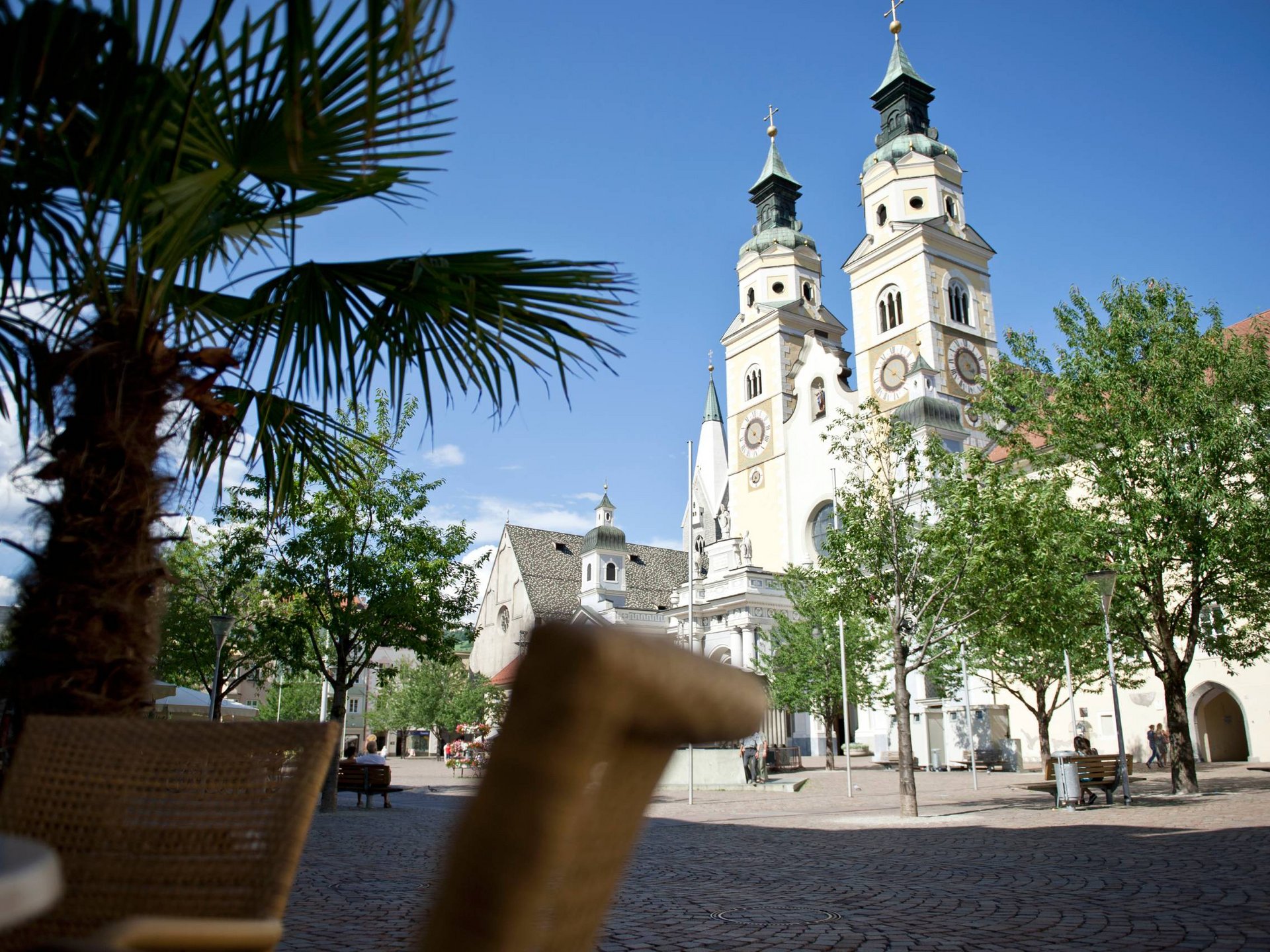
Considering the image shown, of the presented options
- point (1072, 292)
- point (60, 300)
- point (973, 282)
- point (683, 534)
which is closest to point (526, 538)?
point (683, 534)

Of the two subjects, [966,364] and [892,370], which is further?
[892,370]

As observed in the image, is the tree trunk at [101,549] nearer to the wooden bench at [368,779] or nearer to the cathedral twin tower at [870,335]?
the wooden bench at [368,779]

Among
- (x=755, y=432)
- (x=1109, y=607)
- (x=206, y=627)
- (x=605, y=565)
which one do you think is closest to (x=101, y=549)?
(x=1109, y=607)

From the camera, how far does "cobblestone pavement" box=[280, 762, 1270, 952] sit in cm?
568

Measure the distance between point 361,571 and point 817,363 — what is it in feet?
122

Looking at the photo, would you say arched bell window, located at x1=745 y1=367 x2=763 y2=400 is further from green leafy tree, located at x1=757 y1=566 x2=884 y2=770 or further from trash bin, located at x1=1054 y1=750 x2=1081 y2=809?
trash bin, located at x1=1054 y1=750 x2=1081 y2=809

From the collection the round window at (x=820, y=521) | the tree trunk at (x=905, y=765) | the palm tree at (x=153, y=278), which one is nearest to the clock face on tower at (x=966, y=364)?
the round window at (x=820, y=521)

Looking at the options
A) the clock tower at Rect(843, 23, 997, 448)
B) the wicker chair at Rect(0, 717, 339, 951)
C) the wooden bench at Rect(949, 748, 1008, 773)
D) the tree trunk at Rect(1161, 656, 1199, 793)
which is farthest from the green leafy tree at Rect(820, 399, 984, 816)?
the clock tower at Rect(843, 23, 997, 448)

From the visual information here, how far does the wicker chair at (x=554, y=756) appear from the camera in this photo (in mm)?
1004

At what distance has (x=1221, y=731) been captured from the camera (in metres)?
31.8

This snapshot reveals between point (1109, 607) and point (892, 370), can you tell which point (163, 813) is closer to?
point (1109, 607)

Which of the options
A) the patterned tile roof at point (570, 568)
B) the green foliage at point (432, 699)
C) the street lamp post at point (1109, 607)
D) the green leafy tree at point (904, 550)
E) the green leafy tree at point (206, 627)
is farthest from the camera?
the patterned tile roof at point (570, 568)

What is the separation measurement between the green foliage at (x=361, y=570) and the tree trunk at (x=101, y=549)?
40.1 feet

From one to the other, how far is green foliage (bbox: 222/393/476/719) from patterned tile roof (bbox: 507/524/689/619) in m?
44.7
